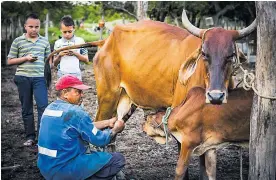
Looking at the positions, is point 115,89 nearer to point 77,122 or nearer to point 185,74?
point 185,74

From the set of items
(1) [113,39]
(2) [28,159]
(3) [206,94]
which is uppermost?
(1) [113,39]

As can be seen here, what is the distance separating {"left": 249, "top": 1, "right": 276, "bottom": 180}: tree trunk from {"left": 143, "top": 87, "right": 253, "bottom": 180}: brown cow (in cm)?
20

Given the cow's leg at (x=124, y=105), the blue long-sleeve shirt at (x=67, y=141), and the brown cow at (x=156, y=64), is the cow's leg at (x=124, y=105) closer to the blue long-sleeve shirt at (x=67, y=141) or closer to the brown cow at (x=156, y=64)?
the brown cow at (x=156, y=64)

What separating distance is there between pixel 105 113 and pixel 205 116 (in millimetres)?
2233

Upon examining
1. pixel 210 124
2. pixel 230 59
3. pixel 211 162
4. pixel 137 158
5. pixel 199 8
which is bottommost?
pixel 137 158

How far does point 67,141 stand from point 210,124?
1345 millimetres

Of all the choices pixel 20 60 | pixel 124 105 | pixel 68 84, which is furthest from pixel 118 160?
pixel 20 60

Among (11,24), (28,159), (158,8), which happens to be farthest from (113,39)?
(11,24)

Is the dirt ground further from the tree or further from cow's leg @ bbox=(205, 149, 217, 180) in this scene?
the tree

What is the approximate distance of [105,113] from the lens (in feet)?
20.8

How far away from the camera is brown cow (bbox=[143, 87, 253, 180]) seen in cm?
438

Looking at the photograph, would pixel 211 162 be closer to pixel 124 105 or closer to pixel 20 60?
pixel 124 105

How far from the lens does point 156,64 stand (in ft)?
18.9

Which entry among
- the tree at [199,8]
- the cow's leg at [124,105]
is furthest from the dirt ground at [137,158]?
the tree at [199,8]
